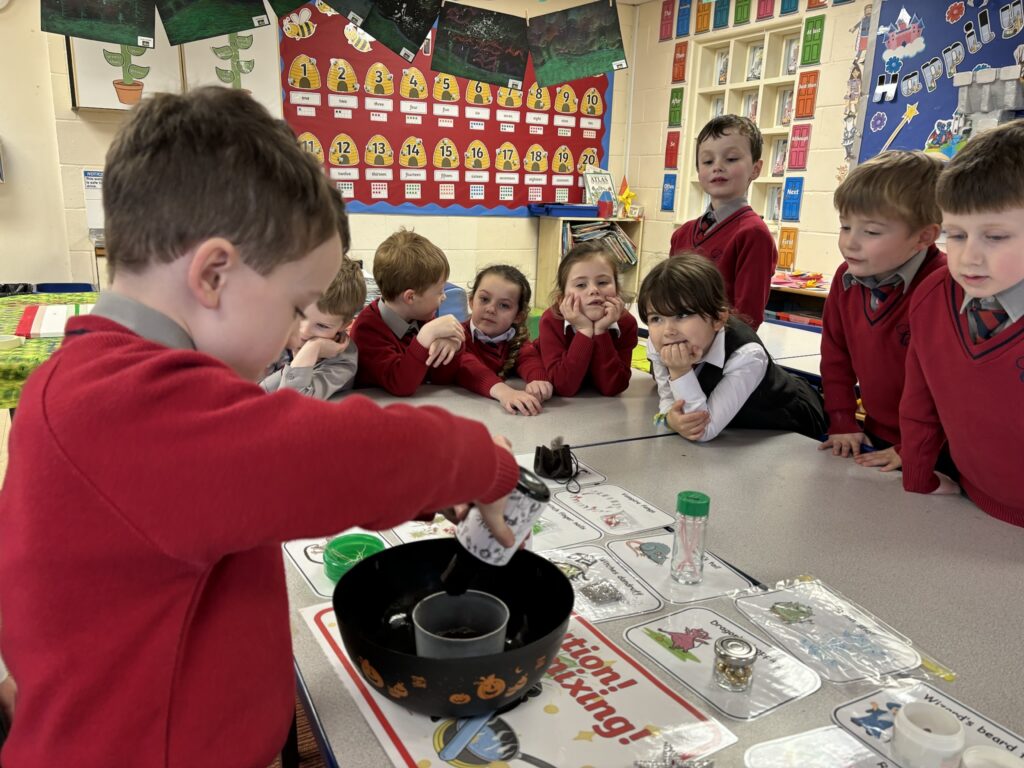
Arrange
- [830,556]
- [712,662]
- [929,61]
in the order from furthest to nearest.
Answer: [929,61] < [830,556] < [712,662]

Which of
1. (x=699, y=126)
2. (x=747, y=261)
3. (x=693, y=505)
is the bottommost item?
(x=693, y=505)

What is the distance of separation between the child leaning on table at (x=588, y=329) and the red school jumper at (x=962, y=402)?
2.34 feet

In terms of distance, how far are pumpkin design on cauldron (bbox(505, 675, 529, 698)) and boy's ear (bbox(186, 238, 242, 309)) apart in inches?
16.2

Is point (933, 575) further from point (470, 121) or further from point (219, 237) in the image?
point (470, 121)

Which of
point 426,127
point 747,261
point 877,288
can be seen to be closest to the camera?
point 877,288

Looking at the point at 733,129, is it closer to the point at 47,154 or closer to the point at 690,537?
the point at 690,537

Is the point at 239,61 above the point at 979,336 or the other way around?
above

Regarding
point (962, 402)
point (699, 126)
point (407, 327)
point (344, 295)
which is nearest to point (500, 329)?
point (407, 327)

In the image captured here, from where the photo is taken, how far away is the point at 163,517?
19.4 inches

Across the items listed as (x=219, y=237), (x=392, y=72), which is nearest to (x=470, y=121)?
(x=392, y=72)

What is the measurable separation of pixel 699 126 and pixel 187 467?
5.08 meters

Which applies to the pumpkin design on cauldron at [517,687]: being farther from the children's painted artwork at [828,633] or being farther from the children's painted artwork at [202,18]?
the children's painted artwork at [202,18]

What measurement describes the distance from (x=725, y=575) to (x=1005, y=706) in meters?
0.33

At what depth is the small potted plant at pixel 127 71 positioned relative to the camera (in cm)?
359
